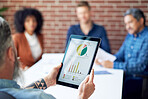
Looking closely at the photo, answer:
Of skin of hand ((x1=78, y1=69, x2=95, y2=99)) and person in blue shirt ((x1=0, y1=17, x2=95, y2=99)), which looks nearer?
person in blue shirt ((x1=0, y1=17, x2=95, y2=99))

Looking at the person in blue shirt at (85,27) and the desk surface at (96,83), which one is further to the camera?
the person in blue shirt at (85,27)

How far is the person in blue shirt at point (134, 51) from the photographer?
2.68 m

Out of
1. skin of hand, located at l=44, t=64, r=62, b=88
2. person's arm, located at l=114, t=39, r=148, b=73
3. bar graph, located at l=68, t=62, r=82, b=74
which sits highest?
bar graph, located at l=68, t=62, r=82, b=74

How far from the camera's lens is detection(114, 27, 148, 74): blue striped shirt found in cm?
269

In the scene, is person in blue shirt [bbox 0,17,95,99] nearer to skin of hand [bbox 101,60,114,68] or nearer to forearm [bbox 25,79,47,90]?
forearm [bbox 25,79,47,90]

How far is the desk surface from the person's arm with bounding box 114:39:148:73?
20cm

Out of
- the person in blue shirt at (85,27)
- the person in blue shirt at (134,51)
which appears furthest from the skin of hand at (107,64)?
the person in blue shirt at (85,27)

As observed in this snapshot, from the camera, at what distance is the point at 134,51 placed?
2930mm

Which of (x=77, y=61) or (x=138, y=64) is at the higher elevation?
(x=77, y=61)

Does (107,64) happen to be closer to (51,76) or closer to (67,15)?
(51,76)

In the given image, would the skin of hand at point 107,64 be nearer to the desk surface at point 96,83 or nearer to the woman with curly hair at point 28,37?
the desk surface at point 96,83

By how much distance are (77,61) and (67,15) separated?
275 cm

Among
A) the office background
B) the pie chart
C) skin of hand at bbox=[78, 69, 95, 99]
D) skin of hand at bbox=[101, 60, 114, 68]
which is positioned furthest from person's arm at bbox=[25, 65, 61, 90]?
the office background

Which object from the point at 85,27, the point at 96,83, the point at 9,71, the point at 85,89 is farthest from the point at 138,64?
the point at 9,71
